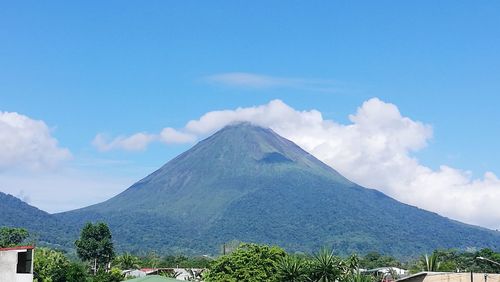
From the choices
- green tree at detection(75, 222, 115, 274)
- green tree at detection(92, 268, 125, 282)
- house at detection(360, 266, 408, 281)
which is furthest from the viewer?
green tree at detection(75, 222, 115, 274)

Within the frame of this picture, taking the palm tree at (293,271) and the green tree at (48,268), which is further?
the green tree at (48,268)

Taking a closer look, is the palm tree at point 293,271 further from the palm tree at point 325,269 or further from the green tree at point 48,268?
the green tree at point 48,268

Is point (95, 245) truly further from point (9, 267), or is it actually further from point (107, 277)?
point (9, 267)

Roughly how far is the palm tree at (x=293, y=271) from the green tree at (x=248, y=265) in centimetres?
603

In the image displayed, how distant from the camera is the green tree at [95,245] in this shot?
511ft

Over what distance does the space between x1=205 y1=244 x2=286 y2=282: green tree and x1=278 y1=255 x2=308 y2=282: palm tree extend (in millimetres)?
6027

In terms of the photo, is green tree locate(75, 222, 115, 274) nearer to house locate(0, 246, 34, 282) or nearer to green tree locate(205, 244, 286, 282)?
green tree locate(205, 244, 286, 282)

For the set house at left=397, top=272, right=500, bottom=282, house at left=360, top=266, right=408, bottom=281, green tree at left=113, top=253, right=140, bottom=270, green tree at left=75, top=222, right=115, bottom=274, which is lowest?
house at left=360, top=266, right=408, bottom=281

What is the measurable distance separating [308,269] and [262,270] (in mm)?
11808

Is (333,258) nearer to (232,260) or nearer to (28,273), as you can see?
(232,260)

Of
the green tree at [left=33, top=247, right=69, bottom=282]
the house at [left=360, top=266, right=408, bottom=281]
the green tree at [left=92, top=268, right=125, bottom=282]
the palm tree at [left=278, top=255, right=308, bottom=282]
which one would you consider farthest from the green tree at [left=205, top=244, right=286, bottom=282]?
the house at [left=360, top=266, right=408, bottom=281]

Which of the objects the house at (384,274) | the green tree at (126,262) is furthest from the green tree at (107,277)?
the green tree at (126,262)

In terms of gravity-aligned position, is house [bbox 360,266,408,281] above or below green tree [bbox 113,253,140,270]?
below

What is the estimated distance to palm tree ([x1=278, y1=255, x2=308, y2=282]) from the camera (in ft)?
246
